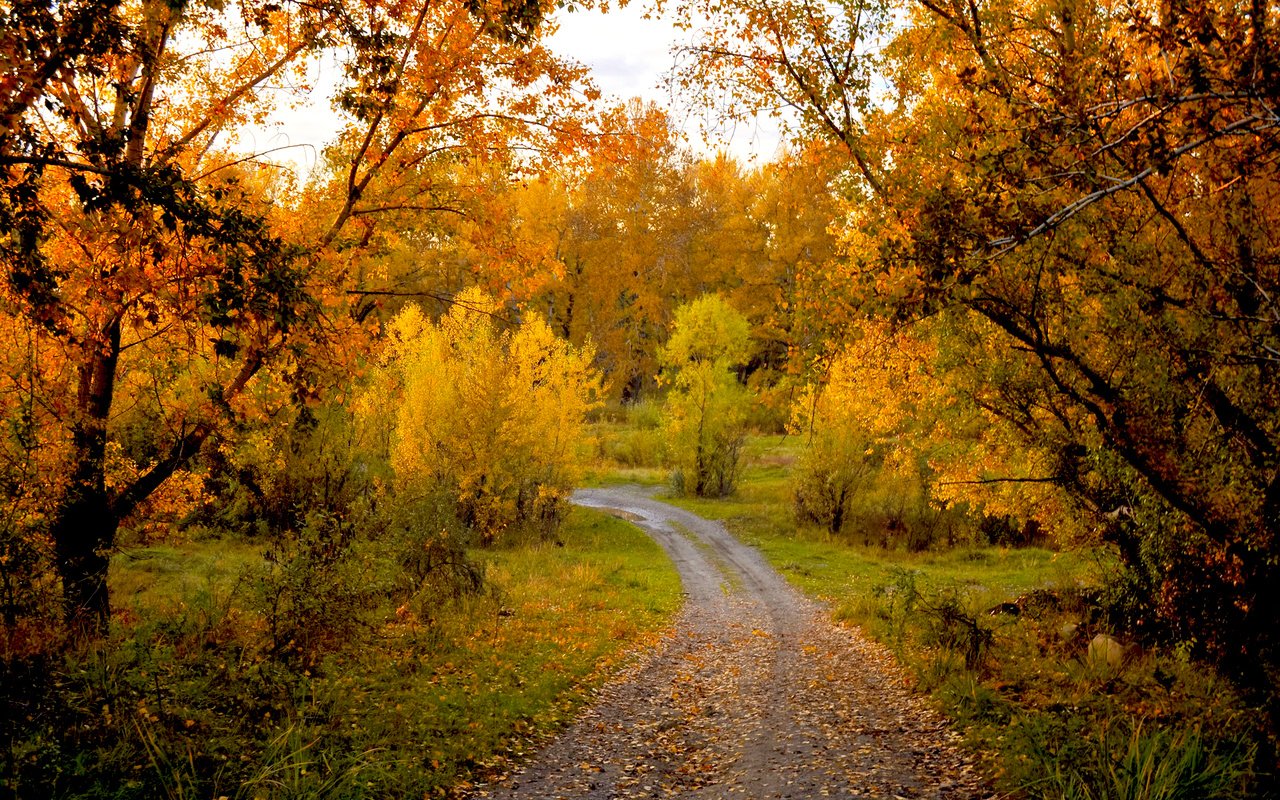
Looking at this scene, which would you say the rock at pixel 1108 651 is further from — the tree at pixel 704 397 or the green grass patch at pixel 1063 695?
the tree at pixel 704 397

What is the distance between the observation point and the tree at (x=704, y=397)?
32.3 metres

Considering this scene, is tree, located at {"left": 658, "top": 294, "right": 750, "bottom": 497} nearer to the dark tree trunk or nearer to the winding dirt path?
the winding dirt path

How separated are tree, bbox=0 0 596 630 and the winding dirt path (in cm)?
452

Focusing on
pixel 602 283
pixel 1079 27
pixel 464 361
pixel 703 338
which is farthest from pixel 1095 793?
pixel 602 283

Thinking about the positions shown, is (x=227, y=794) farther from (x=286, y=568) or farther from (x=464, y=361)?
(x=464, y=361)

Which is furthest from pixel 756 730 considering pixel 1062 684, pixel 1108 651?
pixel 1108 651

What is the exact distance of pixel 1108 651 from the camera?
912cm

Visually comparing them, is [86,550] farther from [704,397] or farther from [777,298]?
[704,397]

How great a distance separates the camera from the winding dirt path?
6.87 metres

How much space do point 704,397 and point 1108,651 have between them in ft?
77.2

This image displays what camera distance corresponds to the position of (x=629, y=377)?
163ft

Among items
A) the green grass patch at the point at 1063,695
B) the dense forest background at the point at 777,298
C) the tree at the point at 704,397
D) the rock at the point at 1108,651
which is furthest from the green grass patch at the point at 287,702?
the tree at the point at 704,397

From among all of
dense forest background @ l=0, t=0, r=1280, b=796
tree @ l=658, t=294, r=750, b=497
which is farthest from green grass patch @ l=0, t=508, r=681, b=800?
tree @ l=658, t=294, r=750, b=497

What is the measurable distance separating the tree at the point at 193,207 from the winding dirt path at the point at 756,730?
4517mm
